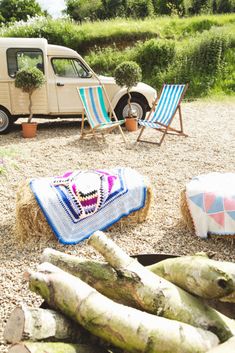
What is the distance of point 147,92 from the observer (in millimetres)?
9555

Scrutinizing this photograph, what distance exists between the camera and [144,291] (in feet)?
5.82

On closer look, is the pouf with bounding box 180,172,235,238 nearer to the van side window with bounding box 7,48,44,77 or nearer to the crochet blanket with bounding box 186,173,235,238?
the crochet blanket with bounding box 186,173,235,238

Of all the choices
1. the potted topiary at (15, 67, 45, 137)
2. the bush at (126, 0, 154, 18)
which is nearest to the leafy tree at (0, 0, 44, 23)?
the bush at (126, 0, 154, 18)

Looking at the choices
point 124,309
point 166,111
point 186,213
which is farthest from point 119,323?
point 166,111

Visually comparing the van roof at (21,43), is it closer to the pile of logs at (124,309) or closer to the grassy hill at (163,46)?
the grassy hill at (163,46)

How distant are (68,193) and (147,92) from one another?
591cm

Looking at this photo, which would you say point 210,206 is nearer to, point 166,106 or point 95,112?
point 166,106

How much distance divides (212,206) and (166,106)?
4671mm

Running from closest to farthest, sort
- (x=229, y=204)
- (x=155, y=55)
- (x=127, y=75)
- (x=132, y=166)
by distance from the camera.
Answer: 1. (x=229, y=204)
2. (x=132, y=166)
3. (x=127, y=75)
4. (x=155, y=55)

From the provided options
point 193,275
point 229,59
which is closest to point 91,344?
point 193,275

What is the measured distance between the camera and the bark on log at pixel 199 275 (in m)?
1.72

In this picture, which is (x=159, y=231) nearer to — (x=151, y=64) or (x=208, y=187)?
(x=208, y=187)

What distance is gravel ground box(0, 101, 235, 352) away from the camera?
3.81 m

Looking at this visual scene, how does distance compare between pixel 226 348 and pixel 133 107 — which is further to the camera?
pixel 133 107
